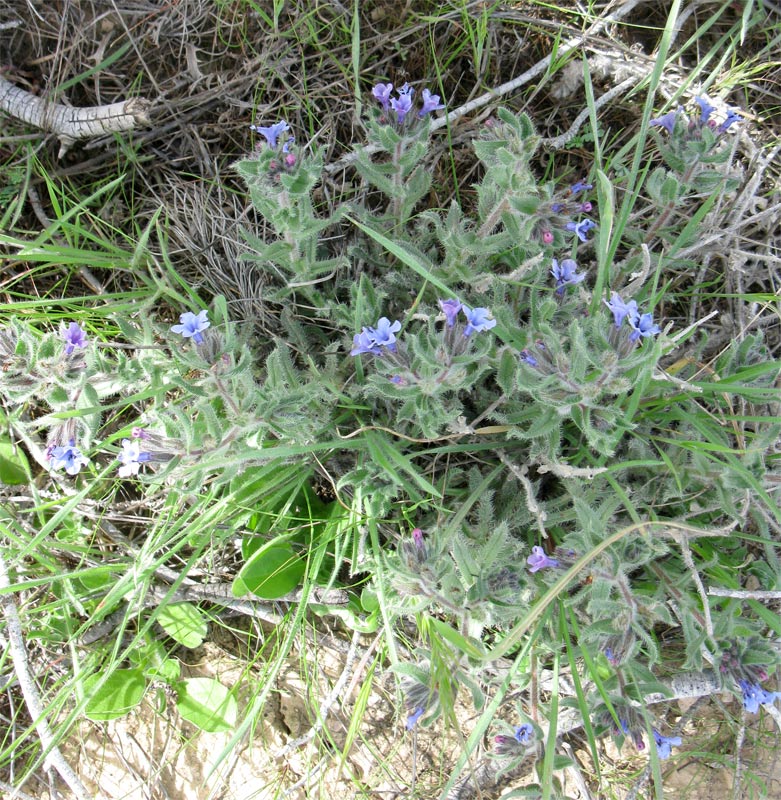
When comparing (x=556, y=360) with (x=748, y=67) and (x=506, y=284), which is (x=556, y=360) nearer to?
(x=506, y=284)

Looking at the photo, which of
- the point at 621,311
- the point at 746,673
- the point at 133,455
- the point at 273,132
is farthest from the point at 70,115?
the point at 746,673

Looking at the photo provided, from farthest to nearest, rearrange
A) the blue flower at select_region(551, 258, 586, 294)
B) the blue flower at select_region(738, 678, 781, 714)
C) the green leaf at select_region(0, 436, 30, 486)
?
the green leaf at select_region(0, 436, 30, 486)
the blue flower at select_region(551, 258, 586, 294)
the blue flower at select_region(738, 678, 781, 714)

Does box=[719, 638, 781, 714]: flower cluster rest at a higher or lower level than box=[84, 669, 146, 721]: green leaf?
higher

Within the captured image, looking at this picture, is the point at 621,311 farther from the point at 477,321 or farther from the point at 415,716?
the point at 415,716

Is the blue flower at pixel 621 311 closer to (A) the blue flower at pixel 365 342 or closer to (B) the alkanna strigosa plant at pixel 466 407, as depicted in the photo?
(B) the alkanna strigosa plant at pixel 466 407

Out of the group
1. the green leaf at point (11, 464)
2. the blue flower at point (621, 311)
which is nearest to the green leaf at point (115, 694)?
the green leaf at point (11, 464)

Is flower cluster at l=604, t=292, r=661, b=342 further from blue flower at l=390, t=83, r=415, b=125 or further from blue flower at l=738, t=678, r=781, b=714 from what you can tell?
blue flower at l=738, t=678, r=781, b=714

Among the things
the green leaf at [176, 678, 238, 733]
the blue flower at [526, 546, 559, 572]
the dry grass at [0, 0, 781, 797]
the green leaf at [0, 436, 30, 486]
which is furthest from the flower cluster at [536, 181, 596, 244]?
the green leaf at [0, 436, 30, 486]

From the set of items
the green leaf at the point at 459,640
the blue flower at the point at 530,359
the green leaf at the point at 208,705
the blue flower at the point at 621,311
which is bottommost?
the green leaf at the point at 208,705
